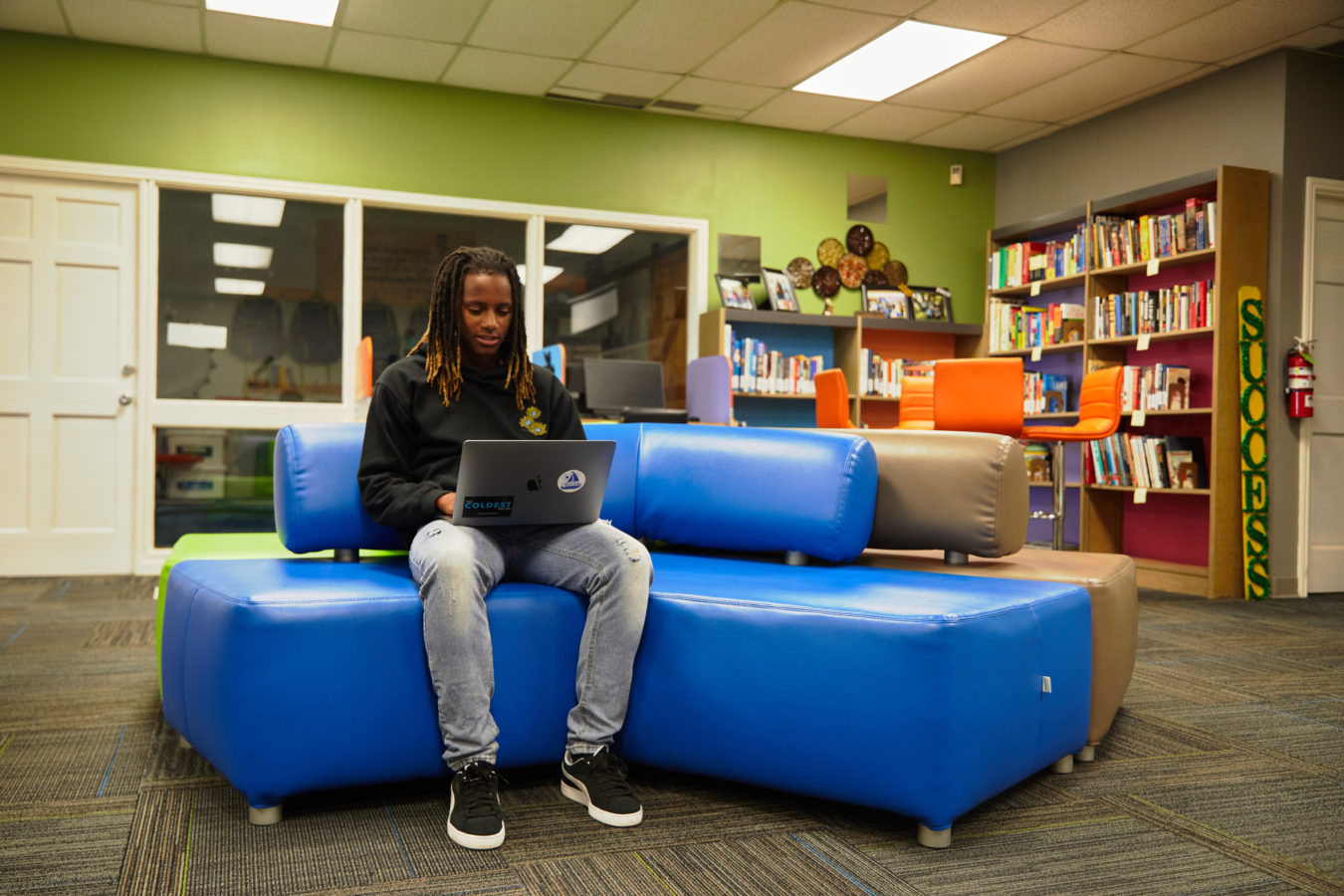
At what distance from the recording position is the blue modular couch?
174 centimetres

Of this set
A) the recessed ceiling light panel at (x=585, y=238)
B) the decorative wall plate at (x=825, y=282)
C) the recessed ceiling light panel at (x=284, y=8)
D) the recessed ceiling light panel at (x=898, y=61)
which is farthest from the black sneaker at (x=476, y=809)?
the decorative wall plate at (x=825, y=282)

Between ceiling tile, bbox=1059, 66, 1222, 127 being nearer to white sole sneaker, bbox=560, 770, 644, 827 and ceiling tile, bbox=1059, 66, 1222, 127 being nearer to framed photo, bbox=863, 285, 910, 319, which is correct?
framed photo, bbox=863, 285, 910, 319

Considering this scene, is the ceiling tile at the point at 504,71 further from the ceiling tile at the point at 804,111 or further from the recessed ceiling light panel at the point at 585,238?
the ceiling tile at the point at 804,111

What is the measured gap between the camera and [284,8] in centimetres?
469

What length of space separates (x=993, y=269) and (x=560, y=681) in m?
5.21

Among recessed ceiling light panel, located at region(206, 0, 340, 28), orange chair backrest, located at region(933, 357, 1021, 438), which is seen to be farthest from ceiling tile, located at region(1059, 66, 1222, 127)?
recessed ceiling light panel, located at region(206, 0, 340, 28)

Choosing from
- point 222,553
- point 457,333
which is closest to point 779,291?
point 457,333

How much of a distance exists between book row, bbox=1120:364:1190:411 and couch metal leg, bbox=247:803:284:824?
4.47 m

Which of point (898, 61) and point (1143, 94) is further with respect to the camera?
point (1143, 94)

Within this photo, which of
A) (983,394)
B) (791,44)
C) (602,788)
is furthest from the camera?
(791,44)

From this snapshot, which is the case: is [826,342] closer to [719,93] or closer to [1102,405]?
[719,93]

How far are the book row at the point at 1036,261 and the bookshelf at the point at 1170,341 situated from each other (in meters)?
0.03

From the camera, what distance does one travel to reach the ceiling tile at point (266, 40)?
4.83 metres

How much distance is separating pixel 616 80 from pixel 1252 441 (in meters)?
3.65
